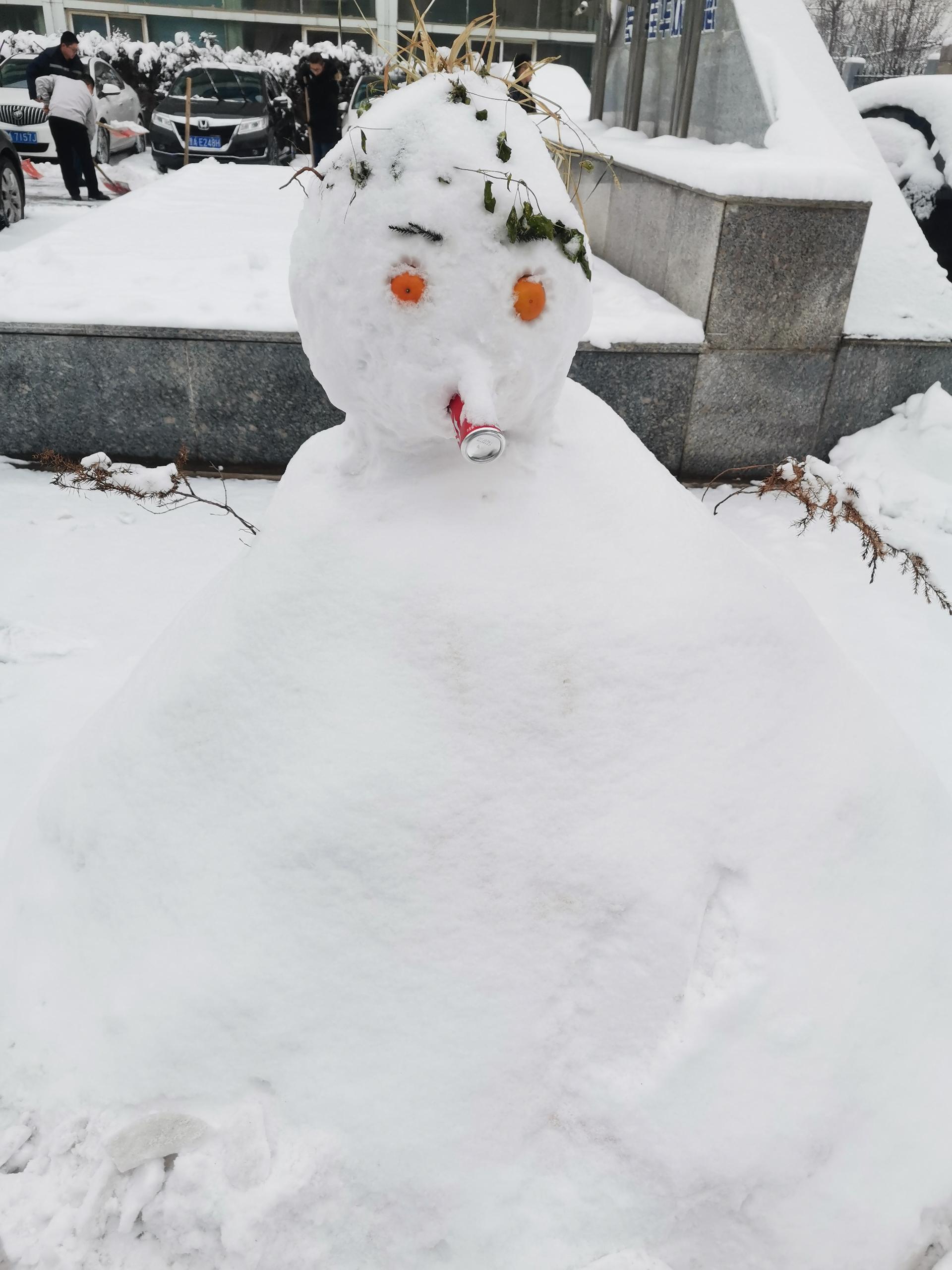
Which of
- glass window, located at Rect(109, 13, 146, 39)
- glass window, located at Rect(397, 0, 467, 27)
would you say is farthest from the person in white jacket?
glass window, located at Rect(109, 13, 146, 39)

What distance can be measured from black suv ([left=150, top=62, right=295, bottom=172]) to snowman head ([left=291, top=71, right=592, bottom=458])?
1339cm

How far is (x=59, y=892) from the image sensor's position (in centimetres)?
201

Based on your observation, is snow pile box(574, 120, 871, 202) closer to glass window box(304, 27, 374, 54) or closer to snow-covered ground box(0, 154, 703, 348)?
snow-covered ground box(0, 154, 703, 348)

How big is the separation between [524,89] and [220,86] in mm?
14685

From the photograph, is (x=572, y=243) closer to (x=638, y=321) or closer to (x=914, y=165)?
(x=638, y=321)

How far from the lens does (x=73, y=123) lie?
1023cm

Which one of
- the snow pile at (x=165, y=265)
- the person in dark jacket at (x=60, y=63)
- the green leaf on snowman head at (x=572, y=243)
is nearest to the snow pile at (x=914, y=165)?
the snow pile at (x=165, y=265)

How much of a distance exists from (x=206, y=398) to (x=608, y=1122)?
3976 millimetres

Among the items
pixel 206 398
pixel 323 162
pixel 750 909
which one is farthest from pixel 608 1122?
Answer: pixel 206 398

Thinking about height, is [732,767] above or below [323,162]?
below

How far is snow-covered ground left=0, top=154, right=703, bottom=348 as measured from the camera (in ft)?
15.4

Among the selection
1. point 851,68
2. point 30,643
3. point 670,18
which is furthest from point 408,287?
point 851,68

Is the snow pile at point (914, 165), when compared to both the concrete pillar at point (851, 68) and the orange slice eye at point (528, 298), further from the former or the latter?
the concrete pillar at point (851, 68)

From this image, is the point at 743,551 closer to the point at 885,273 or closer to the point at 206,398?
the point at 206,398
